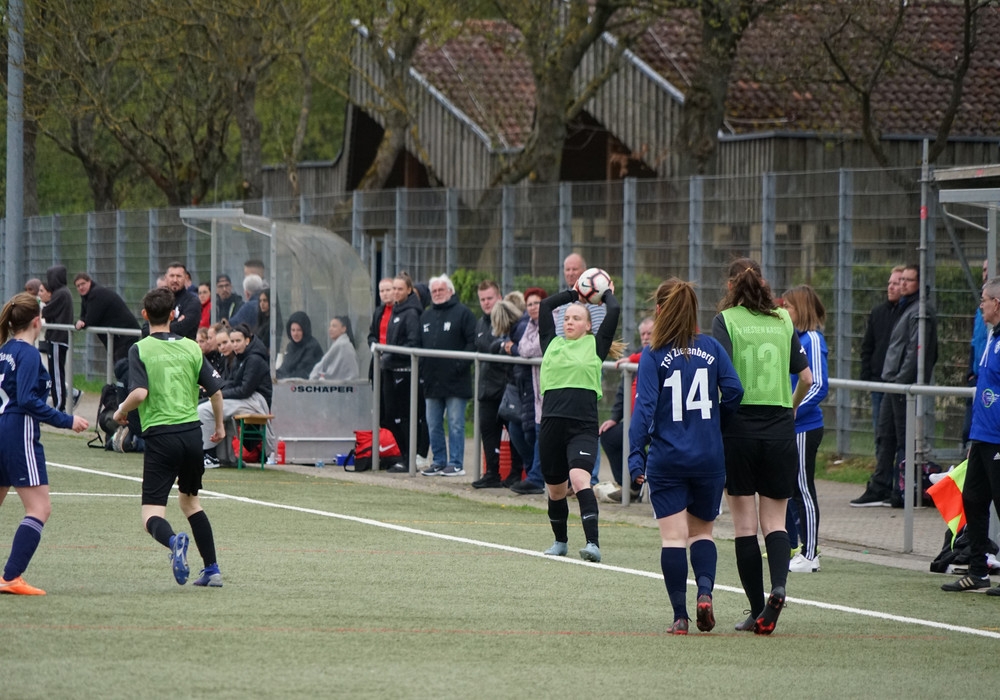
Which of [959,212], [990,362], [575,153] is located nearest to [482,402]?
[959,212]

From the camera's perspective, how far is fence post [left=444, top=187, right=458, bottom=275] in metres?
21.1

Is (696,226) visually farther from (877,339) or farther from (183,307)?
(183,307)

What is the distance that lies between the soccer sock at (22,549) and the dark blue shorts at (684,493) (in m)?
3.31

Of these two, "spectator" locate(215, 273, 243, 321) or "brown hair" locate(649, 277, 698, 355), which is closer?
"brown hair" locate(649, 277, 698, 355)

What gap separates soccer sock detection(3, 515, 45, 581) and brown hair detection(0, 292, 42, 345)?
107cm

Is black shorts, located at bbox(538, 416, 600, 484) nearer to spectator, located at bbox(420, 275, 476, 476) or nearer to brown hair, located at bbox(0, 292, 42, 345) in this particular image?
brown hair, located at bbox(0, 292, 42, 345)

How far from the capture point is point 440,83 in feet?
102

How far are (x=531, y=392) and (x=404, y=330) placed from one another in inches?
95.0

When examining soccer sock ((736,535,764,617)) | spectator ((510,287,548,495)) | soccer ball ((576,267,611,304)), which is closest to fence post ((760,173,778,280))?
spectator ((510,287,548,495))

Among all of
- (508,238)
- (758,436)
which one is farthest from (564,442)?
(508,238)

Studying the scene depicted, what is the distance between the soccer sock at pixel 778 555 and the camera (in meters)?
8.08

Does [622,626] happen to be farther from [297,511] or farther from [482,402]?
[482,402]

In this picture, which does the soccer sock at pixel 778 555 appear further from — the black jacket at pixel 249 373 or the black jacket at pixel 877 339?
the black jacket at pixel 249 373

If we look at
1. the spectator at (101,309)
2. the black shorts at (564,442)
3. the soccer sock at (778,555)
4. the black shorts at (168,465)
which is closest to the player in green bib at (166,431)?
the black shorts at (168,465)
